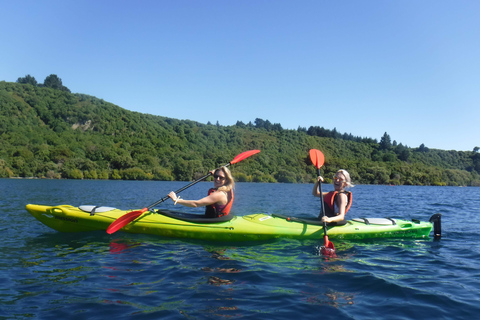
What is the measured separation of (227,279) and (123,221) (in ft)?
10.3

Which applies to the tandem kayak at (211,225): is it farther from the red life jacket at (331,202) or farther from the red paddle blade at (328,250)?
the red paddle blade at (328,250)

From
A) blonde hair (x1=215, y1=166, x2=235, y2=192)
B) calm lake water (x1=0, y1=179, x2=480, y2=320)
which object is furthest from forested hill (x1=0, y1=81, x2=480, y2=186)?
blonde hair (x1=215, y1=166, x2=235, y2=192)

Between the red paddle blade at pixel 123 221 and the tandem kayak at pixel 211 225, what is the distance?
0.13m

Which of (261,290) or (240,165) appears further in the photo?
(240,165)

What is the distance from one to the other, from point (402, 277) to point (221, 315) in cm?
275

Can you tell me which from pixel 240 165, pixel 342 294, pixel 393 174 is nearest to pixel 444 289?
pixel 342 294

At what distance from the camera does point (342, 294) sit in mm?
4133

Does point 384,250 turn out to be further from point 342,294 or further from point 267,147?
point 267,147

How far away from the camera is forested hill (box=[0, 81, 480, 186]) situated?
50.1 meters

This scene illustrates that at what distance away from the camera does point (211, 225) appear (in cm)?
683

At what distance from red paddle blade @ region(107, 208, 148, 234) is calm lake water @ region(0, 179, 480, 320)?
0.23m

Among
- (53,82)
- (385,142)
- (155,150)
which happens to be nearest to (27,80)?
(53,82)

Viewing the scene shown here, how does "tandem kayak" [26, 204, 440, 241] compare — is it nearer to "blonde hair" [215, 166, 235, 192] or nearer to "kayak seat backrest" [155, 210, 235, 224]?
"kayak seat backrest" [155, 210, 235, 224]

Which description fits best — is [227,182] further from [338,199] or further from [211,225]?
[338,199]
